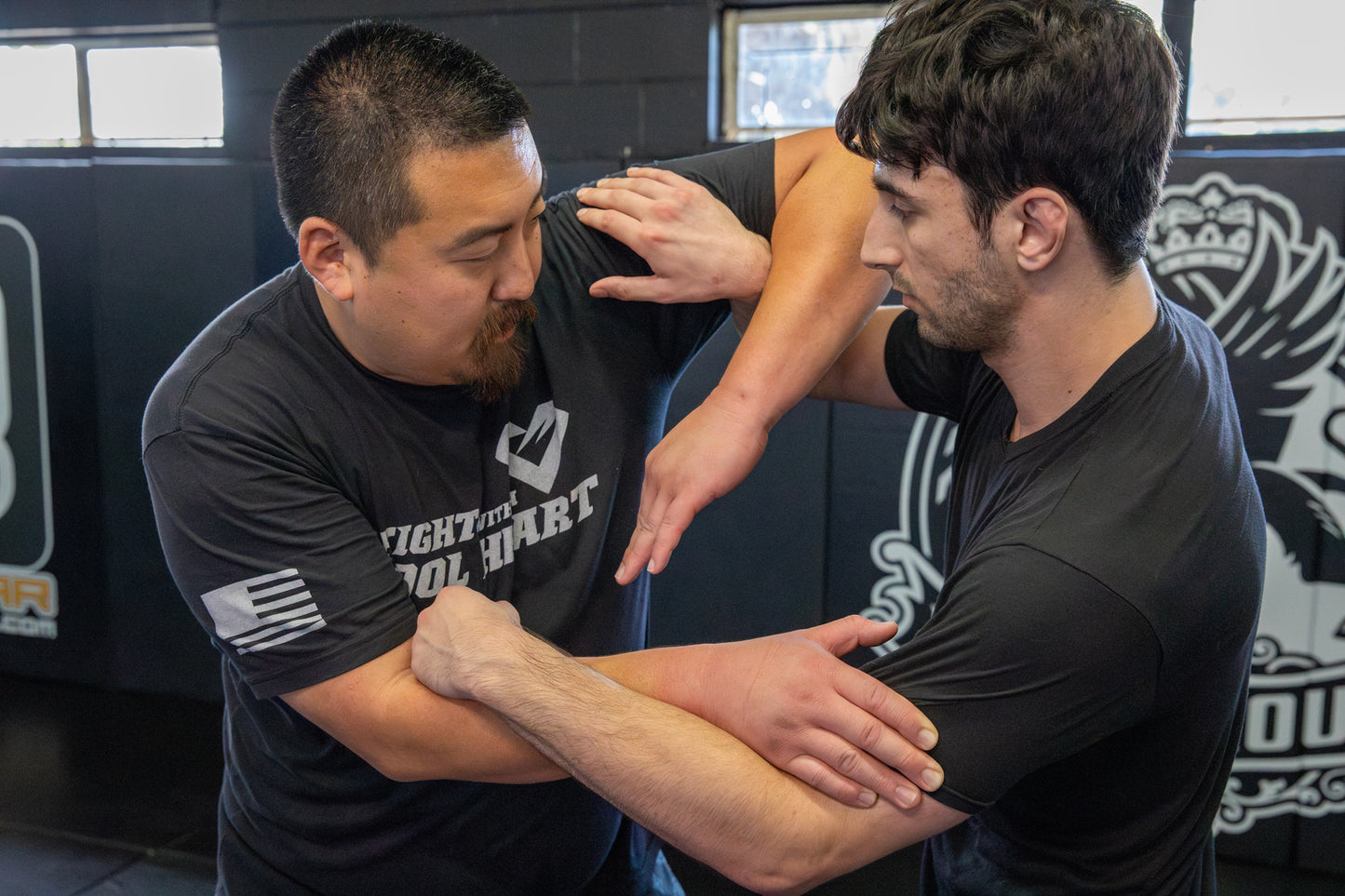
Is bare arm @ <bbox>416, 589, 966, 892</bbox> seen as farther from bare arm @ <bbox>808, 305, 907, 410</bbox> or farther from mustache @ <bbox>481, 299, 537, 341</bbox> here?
bare arm @ <bbox>808, 305, 907, 410</bbox>

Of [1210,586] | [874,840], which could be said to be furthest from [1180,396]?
[874,840]

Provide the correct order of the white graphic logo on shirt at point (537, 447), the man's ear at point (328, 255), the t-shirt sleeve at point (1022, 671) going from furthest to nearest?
1. the white graphic logo on shirt at point (537, 447)
2. the man's ear at point (328, 255)
3. the t-shirt sleeve at point (1022, 671)

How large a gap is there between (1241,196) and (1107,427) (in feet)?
7.21

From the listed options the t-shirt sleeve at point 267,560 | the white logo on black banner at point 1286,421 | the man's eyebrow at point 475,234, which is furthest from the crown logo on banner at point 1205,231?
the t-shirt sleeve at point 267,560

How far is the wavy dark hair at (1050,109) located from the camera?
44.3 inches

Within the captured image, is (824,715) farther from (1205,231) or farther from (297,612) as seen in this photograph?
(1205,231)

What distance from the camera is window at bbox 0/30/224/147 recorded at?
13.1ft

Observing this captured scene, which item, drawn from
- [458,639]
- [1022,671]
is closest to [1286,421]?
[1022,671]

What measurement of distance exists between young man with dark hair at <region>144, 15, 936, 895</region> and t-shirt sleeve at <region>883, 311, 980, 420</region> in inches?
4.8

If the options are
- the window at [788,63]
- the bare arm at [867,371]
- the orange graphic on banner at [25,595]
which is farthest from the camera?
the orange graphic on banner at [25,595]

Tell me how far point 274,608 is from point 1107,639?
90 centimetres

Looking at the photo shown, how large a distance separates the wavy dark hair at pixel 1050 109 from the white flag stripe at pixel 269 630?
0.87 m

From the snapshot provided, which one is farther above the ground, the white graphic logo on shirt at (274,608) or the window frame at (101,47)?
the window frame at (101,47)

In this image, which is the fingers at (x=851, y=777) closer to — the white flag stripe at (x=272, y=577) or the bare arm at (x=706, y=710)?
the bare arm at (x=706, y=710)
